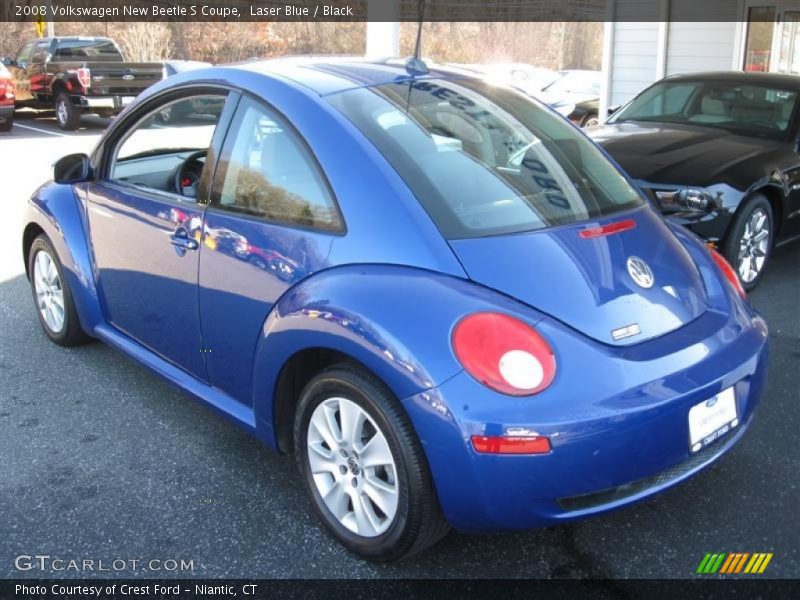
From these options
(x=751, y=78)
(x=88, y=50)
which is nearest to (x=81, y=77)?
(x=88, y=50)

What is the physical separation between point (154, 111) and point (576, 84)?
1574cm

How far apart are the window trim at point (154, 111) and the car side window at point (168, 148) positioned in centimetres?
2

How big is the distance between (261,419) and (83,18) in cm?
3538

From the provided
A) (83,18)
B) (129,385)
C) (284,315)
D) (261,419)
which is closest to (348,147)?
(284,315)

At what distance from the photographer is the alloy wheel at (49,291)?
4.54m

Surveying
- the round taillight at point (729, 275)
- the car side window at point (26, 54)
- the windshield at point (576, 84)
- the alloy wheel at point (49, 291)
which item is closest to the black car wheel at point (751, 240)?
the round taillight at point (729, 275)

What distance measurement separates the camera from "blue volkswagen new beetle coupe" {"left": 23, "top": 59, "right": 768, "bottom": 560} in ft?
7.87

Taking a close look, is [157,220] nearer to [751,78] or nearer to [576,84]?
[751,78]

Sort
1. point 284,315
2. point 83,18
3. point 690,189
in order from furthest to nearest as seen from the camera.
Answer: point 83,18
point 690,189
point 284,315

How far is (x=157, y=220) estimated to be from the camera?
137 inches

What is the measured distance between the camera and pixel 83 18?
112ft

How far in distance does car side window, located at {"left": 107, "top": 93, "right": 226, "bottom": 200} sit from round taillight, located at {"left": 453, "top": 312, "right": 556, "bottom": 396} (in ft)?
5.03

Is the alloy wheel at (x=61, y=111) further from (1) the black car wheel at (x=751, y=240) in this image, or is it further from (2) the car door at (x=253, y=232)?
(2) the car door at (x=253, y=232)

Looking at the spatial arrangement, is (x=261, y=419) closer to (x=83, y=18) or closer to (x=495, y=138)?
(x=495, y=138)
